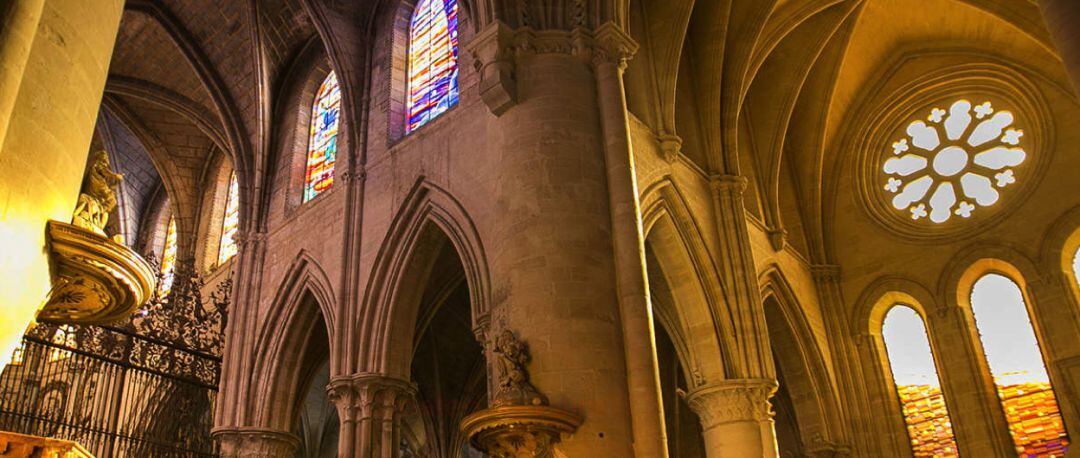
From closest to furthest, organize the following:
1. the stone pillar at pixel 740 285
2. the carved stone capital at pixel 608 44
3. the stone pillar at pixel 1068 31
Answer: the stone pillar at pixel 1068 31, the carved stone capital at pixel 608 44, the stone pillar at pixel 740 285

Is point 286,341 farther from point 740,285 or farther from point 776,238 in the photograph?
point 776,238

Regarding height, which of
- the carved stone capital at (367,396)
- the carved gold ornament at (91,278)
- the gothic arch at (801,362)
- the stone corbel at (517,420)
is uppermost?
the gothic arch at (801,362)

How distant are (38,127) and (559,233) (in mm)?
4917

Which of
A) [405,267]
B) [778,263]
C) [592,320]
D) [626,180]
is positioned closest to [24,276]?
[592,320]

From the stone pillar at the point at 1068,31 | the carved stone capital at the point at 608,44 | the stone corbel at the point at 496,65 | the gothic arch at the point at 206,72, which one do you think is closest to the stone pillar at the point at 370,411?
the stone corbel at the point at 496,65

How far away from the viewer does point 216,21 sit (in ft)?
Answer: 52.5

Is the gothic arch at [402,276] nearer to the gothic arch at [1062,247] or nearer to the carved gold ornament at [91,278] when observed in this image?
the carved gold ornament at [91,278]

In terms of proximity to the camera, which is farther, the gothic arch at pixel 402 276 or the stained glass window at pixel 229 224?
the stained glass window at pixel 229 224

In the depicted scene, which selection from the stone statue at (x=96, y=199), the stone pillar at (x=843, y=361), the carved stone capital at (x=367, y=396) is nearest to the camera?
the stone statue at (x=96, y=199)

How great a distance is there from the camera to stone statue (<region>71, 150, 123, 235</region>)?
5242mm

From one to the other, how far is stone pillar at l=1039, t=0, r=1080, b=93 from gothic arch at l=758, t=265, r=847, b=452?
9836 mm

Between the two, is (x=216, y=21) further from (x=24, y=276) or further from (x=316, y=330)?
(x=24, y=276)

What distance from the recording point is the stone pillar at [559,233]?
7.98 metres

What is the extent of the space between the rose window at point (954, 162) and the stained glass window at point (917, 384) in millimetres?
1903
